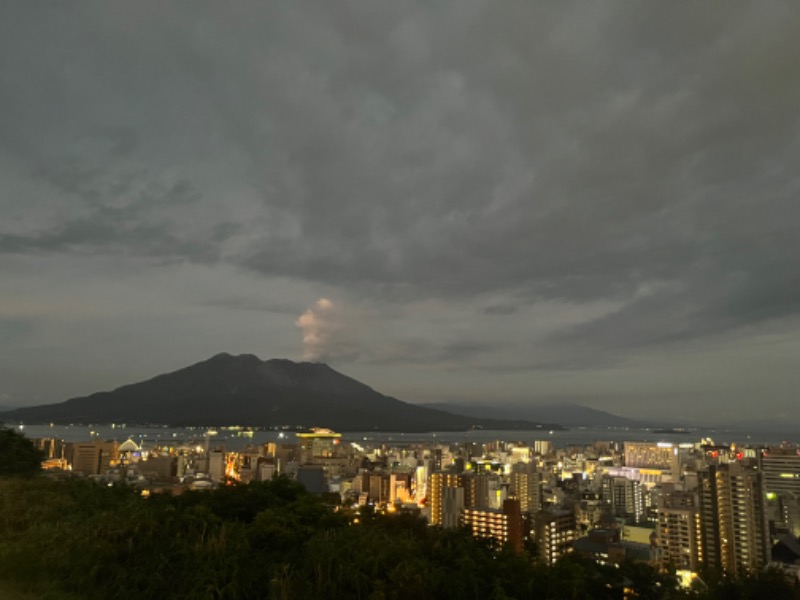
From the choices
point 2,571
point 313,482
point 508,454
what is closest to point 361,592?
point 2,571

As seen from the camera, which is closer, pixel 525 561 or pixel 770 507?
pixel 525 561

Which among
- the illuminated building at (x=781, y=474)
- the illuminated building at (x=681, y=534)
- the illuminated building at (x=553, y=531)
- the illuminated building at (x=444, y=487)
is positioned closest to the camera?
the illuminated building at (x=553, y=531)

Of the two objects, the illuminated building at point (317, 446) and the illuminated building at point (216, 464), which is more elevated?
the illuminated building at point (216, 464)

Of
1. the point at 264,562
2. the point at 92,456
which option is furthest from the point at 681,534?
the point at 92,456

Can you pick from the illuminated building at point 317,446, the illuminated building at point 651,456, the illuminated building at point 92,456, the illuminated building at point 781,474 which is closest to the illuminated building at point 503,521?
the illuminated building at point 781,474

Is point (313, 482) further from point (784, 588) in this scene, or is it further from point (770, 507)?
point (770, 507)

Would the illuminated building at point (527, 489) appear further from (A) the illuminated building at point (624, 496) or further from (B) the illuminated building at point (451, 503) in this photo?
(B) the illuminated building at point (451, 503)
